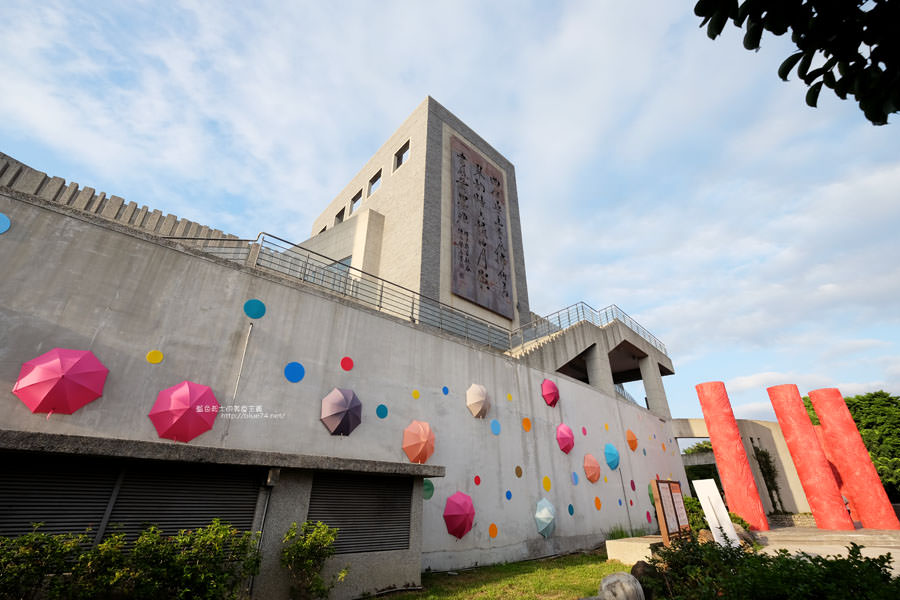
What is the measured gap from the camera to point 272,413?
29.8 feet

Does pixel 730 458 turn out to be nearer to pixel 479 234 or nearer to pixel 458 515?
pixel 458 515

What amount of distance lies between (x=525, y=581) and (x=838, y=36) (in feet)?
34.1

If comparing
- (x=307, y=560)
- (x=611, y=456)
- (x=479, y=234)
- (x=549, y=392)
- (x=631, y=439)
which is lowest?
(x=307, y=560)

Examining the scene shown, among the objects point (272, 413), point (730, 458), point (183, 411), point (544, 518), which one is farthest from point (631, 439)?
point (183, 411)

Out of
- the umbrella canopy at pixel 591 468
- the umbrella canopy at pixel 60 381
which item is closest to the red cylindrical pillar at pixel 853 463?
the umbrella canopy at pixel 591 468

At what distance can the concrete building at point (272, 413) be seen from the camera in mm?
6359

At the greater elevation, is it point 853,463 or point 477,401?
point 477,401

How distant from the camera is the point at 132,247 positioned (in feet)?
28.3

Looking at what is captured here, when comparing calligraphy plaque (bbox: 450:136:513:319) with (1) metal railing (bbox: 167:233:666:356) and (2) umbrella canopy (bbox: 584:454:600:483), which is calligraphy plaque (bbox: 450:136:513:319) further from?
(2) umbrella canopy (bbox: 584:454:600:483)

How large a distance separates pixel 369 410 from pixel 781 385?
1912 centimetres

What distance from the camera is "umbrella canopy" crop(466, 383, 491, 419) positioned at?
12.8 meters

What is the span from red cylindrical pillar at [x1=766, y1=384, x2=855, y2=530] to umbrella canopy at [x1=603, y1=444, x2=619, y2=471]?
7533 millimetres

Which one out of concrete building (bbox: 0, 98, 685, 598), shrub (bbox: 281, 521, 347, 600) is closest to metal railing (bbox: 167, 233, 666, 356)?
concrete building (bbox: 0, 98, 685, 598)

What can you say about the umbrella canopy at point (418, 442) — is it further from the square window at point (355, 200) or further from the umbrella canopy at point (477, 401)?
the square window at point (355, 200)
